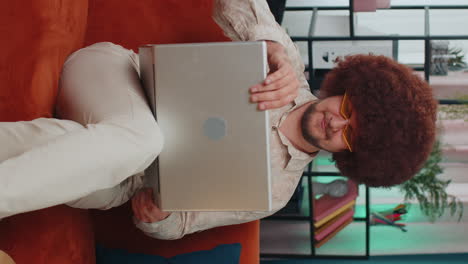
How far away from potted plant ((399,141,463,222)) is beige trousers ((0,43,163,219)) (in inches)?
66.6

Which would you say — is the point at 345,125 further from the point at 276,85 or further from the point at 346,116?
the point at 276,85

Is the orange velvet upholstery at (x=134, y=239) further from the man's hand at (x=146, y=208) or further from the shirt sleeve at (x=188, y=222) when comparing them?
the man's hand at (x=146, y=208)

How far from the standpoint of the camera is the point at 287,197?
5.27 feet

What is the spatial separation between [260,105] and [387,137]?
55 cm

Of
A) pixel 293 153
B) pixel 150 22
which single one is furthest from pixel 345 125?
pixel 150 22

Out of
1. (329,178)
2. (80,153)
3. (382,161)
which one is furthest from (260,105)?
(329,178)

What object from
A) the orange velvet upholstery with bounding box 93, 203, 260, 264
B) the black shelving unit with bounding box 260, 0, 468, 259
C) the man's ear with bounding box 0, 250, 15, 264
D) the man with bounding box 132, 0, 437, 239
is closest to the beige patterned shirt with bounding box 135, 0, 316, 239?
the man with bounding box 132, 0, 437, 239

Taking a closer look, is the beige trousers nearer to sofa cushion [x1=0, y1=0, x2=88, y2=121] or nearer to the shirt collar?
sofa cushion [x1=0, y1=0, x2=88, y2=121]

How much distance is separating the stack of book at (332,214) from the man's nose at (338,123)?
44.0 inches

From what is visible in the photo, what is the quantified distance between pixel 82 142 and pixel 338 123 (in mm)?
789

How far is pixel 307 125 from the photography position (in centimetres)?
153

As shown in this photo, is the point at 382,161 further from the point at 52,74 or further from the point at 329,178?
the point at 329,178

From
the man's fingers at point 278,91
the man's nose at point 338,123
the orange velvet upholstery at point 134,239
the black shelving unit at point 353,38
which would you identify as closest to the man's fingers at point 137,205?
the orange velvet upholstery at point 134,239

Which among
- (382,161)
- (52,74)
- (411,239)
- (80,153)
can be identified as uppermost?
(52,74)
